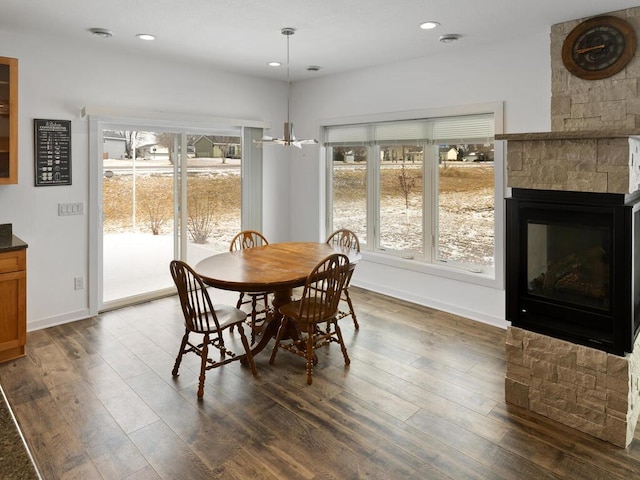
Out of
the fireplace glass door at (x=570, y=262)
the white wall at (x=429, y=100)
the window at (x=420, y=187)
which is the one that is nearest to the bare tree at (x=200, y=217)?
the white wall at (x=429, y=100)

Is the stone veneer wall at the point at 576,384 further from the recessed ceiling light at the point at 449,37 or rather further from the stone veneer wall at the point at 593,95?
the recessed ceiling light at the point at 449,37

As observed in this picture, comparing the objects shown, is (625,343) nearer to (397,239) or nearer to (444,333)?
(444,333)

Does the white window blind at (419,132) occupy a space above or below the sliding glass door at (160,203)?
above

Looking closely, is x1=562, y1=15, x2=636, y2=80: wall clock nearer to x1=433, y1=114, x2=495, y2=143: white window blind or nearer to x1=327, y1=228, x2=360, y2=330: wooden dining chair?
x1=433, y1=114, x2=495, y2=143: white window blind

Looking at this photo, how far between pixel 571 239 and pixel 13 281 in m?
3.98

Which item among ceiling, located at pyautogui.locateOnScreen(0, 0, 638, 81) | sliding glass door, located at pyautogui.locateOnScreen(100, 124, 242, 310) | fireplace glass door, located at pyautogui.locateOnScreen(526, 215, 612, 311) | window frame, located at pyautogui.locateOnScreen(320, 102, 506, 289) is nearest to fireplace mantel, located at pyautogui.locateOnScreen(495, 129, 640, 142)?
fireplace glass door, located at pyautogui.locateOnScreen(526, 215, 612, 311)

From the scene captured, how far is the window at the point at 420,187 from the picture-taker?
14.5 ft

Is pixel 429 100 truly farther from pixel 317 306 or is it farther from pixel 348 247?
pixel 317 306

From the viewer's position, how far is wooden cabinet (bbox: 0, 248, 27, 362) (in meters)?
3.44

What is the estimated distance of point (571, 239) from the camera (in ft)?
8.61

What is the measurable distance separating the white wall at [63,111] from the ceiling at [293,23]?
0.57ft

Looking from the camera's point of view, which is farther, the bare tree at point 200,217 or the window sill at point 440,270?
the bare tree at point 200,217

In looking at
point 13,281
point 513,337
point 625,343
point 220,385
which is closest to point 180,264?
point 220,385

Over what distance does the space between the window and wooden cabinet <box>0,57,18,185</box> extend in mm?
3423
